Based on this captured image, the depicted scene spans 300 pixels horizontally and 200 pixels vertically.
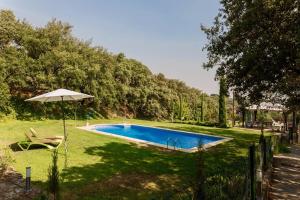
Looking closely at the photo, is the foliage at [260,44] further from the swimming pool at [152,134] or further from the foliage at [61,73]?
the foliage at [61,73]

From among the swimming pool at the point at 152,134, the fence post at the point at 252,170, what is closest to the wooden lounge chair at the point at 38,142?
the swimming pool at the point at 152,134

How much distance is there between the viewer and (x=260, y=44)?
11.5 metres

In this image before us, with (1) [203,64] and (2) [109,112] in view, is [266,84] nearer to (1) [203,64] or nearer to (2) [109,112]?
(1) [203,64]

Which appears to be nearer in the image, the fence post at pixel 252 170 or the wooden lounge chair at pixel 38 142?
the fence post at pixel 252 170

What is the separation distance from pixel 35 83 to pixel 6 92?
2.95 metres

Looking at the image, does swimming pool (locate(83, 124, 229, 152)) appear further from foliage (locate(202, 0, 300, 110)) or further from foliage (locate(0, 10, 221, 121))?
foliage (locate(202, 0, 300, 110))

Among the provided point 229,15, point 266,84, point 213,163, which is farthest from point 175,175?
point 229,15

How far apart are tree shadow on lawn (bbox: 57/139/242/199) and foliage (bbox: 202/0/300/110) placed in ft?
12.7

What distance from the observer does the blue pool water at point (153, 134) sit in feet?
72.1

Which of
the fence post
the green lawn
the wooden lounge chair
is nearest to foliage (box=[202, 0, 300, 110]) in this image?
the green lawn

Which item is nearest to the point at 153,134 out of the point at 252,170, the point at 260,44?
the point at 260,44

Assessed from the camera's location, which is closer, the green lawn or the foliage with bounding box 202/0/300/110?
the green lawn

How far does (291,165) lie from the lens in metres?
13.9

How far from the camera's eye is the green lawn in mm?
8939
